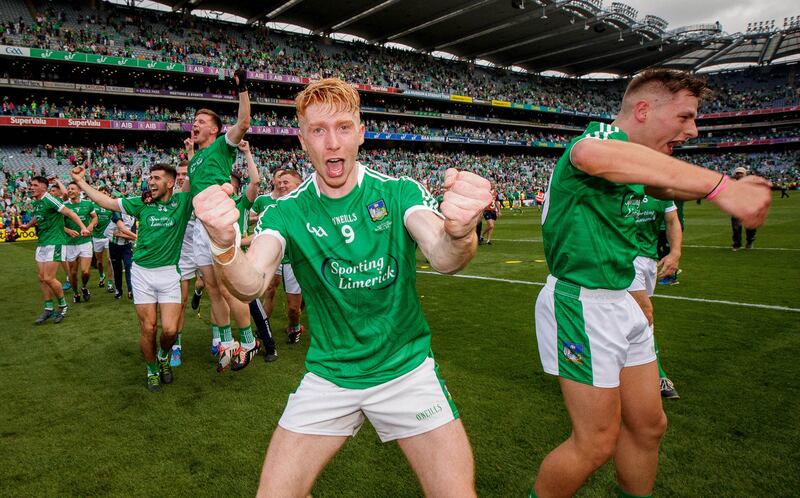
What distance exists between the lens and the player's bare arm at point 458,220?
169 cm

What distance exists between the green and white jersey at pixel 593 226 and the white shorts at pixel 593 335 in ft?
0.30

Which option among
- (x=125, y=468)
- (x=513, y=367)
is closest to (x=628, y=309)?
(x=513, y=367)

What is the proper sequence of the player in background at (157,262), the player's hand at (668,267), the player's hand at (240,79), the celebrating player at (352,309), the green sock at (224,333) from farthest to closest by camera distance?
1. the green sock at (224,333)
2. the player in background at (157,262)
3. the player's hand at (240,79)
4. the player's hand at (668,267)
5. the celebrating player at (352,309)

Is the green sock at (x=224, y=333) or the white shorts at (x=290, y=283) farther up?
the white shorts at (x=290, y=283)

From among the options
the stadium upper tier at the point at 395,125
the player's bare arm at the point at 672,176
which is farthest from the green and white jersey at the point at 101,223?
the stadium upper tier at the point at 395,125

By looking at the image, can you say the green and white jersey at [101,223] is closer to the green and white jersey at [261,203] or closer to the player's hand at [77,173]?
the green and white jersey at [261,203]

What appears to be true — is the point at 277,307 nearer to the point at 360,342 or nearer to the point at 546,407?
the point at 546,407

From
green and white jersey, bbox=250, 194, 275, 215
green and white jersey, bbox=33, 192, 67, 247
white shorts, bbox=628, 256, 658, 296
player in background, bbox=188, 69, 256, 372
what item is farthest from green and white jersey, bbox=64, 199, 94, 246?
white shorts, bbox=628, 256, 658, 296

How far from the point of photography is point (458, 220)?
66.7 inches

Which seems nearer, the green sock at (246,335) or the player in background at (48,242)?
the green sock at (246,335)

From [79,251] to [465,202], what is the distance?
12.6m

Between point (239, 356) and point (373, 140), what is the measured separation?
4865 cm

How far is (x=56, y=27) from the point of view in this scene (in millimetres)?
36906

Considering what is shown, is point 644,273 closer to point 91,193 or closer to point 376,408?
point 376,408
